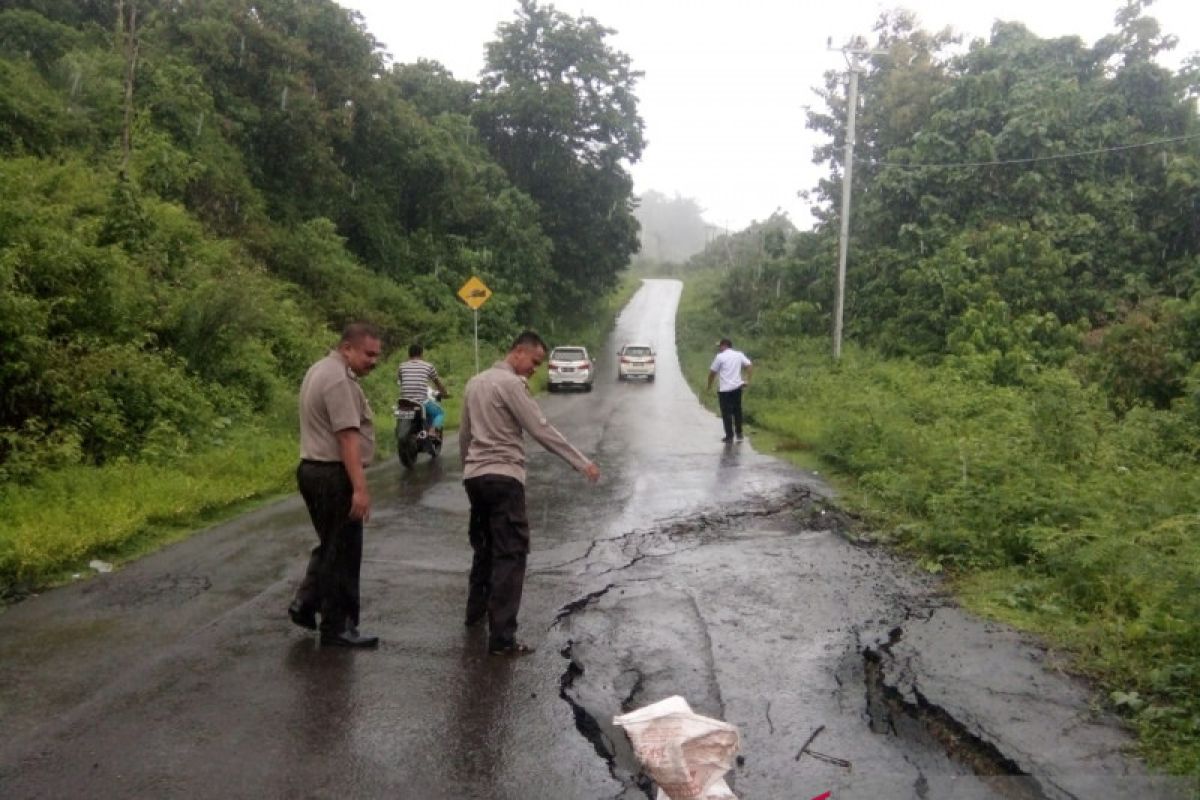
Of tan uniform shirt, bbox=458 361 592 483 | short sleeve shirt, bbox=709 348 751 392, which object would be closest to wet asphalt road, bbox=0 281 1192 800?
tan uniform shirt, bbox=458 361 592 483

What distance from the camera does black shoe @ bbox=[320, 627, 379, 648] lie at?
5496 mm

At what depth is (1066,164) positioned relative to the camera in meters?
28.2

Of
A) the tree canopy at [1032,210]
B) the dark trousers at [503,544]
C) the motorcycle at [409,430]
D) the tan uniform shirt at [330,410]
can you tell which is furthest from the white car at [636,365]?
the tan uniform shirt at [330,410]

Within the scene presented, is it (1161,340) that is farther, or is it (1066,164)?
(1066,164)

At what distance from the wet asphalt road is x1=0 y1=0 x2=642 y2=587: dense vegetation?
1908 millimetres

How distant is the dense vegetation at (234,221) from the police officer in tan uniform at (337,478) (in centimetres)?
273

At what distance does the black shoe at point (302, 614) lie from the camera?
5.58m

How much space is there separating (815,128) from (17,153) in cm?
3344

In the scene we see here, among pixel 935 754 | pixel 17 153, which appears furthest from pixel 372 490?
pixel 17 153

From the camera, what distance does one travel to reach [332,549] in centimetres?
543

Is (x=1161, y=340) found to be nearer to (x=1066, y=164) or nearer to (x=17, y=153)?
(x=1066, y=164)

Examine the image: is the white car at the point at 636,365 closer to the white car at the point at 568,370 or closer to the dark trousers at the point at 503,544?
the white car at the point at 568,370

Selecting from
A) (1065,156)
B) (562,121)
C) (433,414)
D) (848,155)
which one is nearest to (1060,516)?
(433,414)

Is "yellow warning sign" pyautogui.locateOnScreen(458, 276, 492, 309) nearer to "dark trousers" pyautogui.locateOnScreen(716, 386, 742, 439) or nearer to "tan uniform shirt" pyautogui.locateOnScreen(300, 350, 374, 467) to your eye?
"dark trousers" pyautogui.locateOnScreen(716, 386, 742, 439)
